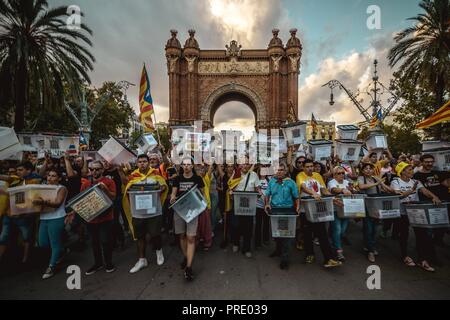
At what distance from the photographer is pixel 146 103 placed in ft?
24.9

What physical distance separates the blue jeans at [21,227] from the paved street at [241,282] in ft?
2.40

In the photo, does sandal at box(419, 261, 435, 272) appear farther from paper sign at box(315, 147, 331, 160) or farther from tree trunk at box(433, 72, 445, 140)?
tree trunk at box(433, 72, 445, 140)

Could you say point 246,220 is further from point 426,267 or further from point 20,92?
point 20,92

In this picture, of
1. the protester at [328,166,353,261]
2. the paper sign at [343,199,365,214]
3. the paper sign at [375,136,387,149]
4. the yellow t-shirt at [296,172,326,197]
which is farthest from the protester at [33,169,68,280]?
the paper sign at [375,136,387,149]

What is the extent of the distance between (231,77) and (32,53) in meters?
21.6

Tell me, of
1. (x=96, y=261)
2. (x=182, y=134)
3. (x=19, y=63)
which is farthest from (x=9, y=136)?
(x=19, y=63)

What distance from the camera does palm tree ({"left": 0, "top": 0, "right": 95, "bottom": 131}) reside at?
32.2 ft

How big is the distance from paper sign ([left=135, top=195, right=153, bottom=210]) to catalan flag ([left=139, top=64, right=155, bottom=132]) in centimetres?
363

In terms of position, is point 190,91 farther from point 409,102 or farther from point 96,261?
point 96,261

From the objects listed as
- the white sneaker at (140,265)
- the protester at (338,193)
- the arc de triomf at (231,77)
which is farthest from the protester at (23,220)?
the arc de triomf at (231,77)

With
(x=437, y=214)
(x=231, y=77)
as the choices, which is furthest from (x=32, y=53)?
(x=231, y=77)

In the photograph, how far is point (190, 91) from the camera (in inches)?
1096

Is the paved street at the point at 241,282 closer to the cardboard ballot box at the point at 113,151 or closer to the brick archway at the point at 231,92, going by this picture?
the cardboard ballot box at the point at 113,151

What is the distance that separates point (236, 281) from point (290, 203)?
192cm
